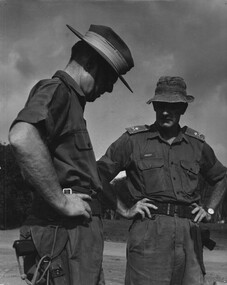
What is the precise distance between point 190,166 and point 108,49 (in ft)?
5.84

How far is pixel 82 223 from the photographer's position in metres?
2.57

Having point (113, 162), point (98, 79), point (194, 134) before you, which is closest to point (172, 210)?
point (113, 162)

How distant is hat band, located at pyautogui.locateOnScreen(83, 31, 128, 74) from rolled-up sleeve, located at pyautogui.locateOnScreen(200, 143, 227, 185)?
73.0 inches

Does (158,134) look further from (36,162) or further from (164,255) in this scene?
(36,162)

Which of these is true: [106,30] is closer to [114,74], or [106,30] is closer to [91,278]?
[114,74]

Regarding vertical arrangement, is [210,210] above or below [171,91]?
below

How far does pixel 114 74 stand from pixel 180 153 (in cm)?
166

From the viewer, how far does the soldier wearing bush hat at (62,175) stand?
2391 mm

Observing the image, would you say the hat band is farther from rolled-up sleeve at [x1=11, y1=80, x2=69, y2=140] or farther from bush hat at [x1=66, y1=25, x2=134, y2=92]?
rolled-up sleeve at [x1=11, y1=80, x2=69, y2=140]

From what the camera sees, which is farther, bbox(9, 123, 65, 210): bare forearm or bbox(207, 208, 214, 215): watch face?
bbox(207, 208, 214, 215): watch face

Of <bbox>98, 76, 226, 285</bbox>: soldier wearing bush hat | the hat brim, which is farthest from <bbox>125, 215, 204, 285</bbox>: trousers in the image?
the hat brim

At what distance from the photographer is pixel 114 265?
9242 millimetres

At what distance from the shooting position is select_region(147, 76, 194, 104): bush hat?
4.35m

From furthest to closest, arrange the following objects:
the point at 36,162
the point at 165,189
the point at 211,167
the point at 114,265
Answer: the point at 114,265 < the point at 211,167 < the point at 165,189 < the point at 36,162
